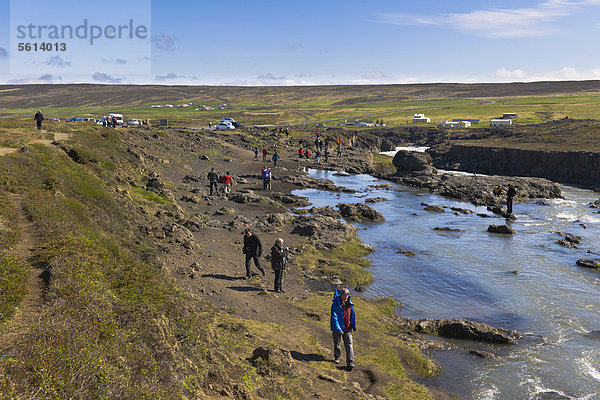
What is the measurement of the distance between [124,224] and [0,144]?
12.0m

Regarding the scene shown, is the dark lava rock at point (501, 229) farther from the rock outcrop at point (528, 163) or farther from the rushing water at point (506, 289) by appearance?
the rock outcrop at point (528, 163)

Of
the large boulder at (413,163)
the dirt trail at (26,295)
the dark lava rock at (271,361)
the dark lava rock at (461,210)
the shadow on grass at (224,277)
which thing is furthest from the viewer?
the large boulder at (413,163)

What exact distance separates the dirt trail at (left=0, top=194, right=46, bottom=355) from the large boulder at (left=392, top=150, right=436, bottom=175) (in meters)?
52.5

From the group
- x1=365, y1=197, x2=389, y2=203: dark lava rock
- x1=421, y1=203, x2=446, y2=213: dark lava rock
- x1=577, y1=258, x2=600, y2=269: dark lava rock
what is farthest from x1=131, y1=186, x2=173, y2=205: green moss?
x1=577, y1=258, x2=600, y2=269: dark lava rock

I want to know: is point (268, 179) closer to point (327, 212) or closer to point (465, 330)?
point (327, 212)

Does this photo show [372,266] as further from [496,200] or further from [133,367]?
[496,200]

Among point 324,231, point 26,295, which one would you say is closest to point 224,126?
point 324,231

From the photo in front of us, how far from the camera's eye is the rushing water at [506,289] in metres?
12.9

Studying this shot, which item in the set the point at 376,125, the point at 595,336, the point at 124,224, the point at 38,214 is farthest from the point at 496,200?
the point at 376,125

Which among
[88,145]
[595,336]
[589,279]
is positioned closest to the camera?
[595,336]

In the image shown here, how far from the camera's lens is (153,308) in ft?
32.4

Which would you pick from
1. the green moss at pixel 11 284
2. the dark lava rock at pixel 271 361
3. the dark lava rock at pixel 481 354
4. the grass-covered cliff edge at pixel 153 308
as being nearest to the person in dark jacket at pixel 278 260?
the grass-covered cliff edge at pixel 153 308

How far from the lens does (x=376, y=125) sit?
452ft

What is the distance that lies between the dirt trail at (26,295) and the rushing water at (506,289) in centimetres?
1035
